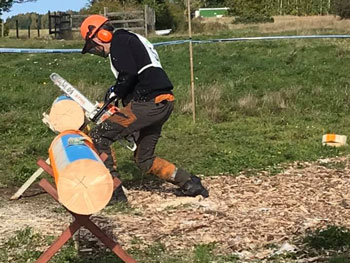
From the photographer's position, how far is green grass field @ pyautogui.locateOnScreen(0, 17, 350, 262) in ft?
29.8

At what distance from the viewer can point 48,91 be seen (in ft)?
46.1

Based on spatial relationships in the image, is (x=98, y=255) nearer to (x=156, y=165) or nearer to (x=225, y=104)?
(x=156, y=165)

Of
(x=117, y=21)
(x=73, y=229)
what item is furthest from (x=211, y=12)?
(x=73, y=229)

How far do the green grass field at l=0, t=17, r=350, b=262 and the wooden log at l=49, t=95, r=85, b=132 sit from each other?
3.55ft

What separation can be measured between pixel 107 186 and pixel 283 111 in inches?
→ 377

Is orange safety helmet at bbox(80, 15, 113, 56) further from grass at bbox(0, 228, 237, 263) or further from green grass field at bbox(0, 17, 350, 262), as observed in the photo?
green grass field at bbox(0, 17, 350, 262)

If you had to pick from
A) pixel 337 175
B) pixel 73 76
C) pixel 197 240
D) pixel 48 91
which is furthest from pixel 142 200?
pixel 73 76

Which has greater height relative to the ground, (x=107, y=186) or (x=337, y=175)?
(x=107, y=186)

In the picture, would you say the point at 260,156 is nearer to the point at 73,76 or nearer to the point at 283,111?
the point at 283,111

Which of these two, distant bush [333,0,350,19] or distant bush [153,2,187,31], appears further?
distant bush [153,2,187,31]

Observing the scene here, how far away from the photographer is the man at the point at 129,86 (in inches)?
253

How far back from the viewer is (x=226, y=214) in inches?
250

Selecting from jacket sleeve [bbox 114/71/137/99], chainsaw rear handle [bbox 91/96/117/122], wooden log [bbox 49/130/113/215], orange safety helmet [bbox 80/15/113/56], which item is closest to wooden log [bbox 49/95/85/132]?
chainsaw rear handle [bbox 91/96/117/122]

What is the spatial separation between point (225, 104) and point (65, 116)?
8.20 metres
